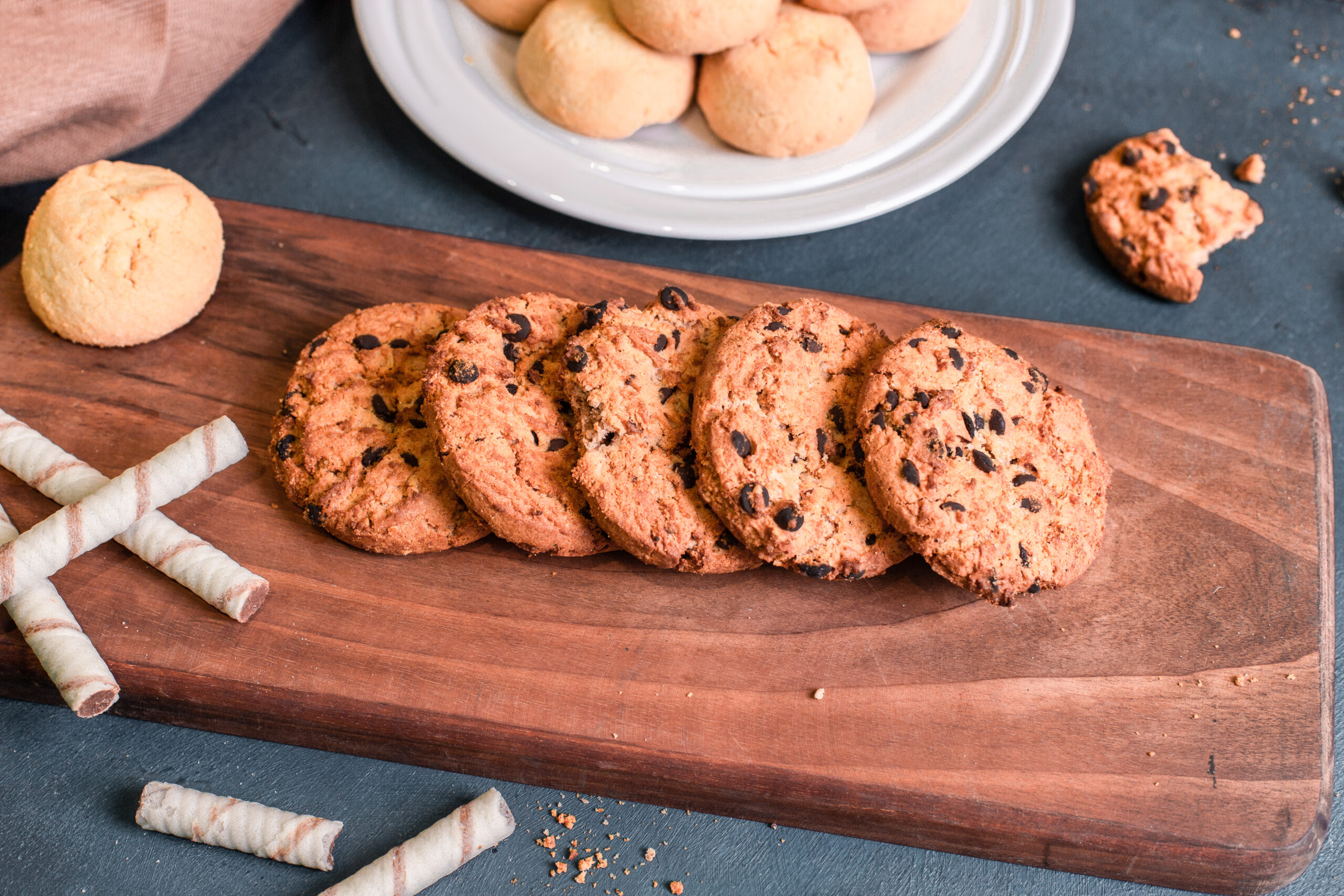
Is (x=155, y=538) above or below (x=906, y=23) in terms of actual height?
below

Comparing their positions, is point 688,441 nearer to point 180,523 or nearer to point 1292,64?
point 180,523

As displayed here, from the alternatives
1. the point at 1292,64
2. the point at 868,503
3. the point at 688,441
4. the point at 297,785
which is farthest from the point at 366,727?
the point at 1292,64

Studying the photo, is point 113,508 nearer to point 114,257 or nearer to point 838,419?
point 114,257

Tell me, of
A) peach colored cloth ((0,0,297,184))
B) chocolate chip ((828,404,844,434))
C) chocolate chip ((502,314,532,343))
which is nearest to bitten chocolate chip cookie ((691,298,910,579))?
chocolate chip ((828,404,844,434))

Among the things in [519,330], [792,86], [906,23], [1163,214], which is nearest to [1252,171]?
[1163,214]

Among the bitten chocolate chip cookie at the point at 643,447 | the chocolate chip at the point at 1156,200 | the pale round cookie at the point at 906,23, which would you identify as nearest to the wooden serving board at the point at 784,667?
the bitten chocolate chip cookie at the point at 643,447

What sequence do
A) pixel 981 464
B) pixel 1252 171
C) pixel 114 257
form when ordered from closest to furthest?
pixel 981 464
pixel 114 257
pixel 1252 171
